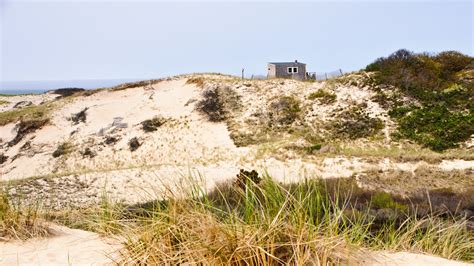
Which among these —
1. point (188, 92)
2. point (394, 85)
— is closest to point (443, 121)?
point (394, 85)

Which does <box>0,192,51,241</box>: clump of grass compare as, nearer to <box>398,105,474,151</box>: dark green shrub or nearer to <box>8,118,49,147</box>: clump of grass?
<box>398,105,474,151</box>: dark green shrub

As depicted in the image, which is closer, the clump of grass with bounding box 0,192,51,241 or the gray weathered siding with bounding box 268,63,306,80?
the clump of grass with bounding box 0,192,51,241

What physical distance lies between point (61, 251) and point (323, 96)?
26.9m

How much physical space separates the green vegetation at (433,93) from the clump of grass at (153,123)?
53.0ft

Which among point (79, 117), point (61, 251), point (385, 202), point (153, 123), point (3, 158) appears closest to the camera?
point (61, 251)

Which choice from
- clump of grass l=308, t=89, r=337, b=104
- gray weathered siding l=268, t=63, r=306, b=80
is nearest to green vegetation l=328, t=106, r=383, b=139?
clump of grass l=308, t=89, r=337, b=104

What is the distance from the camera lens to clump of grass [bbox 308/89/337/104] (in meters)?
29.9

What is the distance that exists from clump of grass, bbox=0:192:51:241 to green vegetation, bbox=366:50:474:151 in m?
21.7

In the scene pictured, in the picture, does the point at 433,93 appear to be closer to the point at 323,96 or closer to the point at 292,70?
the point at 323,96

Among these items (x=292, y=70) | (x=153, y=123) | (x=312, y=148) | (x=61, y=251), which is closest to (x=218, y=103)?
(x=153, y=123)

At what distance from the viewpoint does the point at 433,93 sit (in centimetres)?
2838

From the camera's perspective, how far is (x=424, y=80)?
29812mm

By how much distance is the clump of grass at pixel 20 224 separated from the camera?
231 inches

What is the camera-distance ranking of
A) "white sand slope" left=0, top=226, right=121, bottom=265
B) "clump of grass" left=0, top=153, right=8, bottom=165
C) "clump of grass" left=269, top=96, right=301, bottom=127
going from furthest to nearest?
"clump of grass" left=0, top=153, right=8, bottom=165, "clump of grass" left=269, top=96, right=301, bottom=127, "white sand slope" left=0, top=226, right=121, bottom=265
